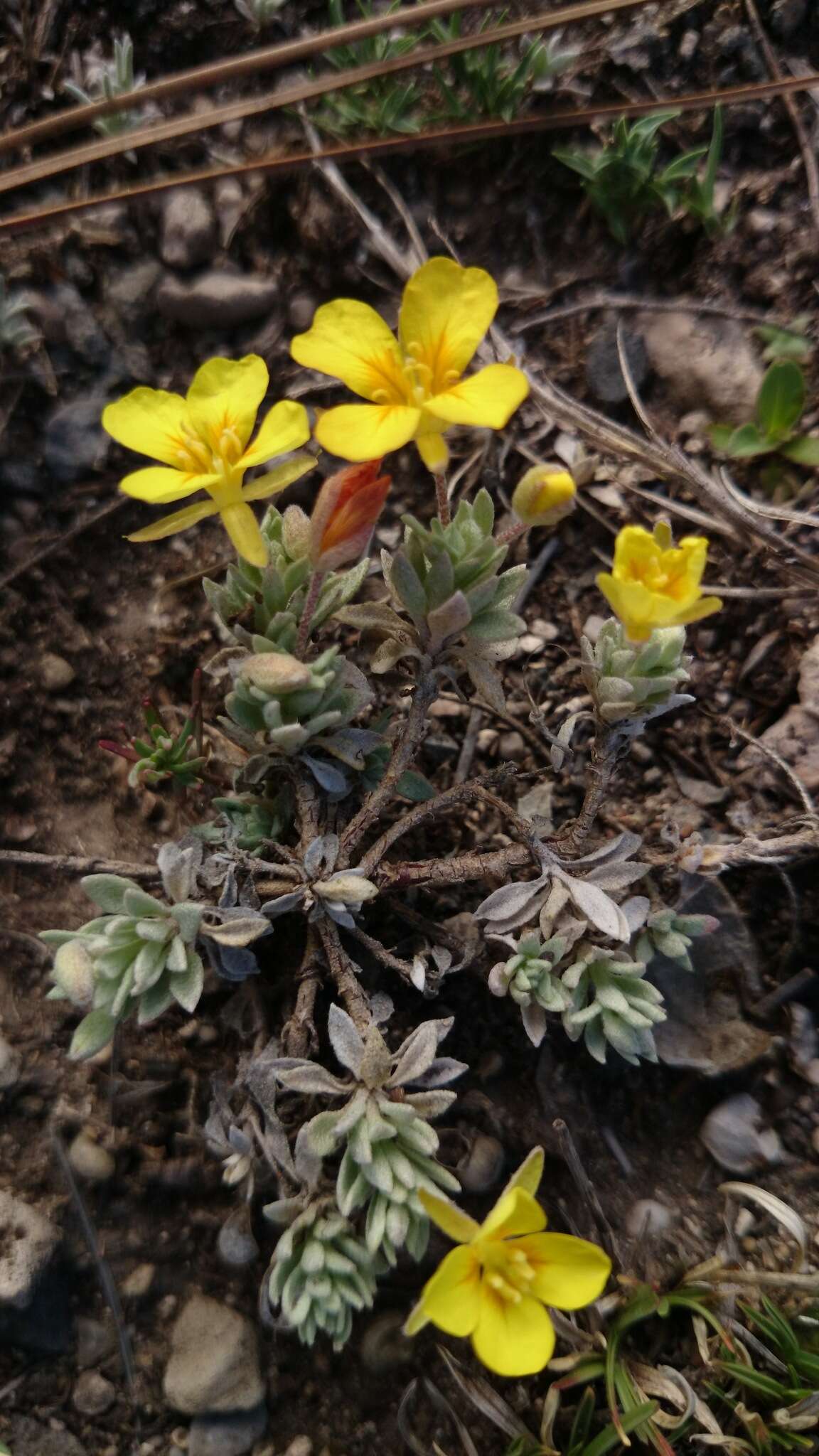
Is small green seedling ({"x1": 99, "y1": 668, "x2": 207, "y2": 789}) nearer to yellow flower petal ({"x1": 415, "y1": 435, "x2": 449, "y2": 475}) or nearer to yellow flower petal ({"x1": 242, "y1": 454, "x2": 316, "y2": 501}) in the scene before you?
yellow flower petal ({"x1": 242, "y1": 454, "x2": 316, "y2": 501})

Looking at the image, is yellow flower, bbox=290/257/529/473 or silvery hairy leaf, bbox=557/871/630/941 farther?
silvery hairy leaf, bbox=557/871/630/941

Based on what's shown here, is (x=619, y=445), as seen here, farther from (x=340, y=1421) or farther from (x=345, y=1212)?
(x=340, y=1421)

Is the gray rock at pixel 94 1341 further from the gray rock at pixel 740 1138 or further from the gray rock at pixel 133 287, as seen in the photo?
the gray rock at pixel 133 287

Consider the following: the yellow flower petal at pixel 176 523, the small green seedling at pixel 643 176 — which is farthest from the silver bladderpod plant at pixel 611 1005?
the small green seedling at pixel 643 176

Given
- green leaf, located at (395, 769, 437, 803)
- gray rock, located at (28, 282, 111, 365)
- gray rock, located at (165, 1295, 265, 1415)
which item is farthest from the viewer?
gray rock, located at (28, 282, 111, 365)

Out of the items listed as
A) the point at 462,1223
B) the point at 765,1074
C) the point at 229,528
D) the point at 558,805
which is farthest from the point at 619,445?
the point at 462,1223

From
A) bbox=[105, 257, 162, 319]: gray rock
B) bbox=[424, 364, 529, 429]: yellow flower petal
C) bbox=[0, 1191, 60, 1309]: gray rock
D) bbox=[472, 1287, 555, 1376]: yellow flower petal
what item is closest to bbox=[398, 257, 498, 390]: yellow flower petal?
bbox=[424, 364, 529, 429]: yellow flower petal
